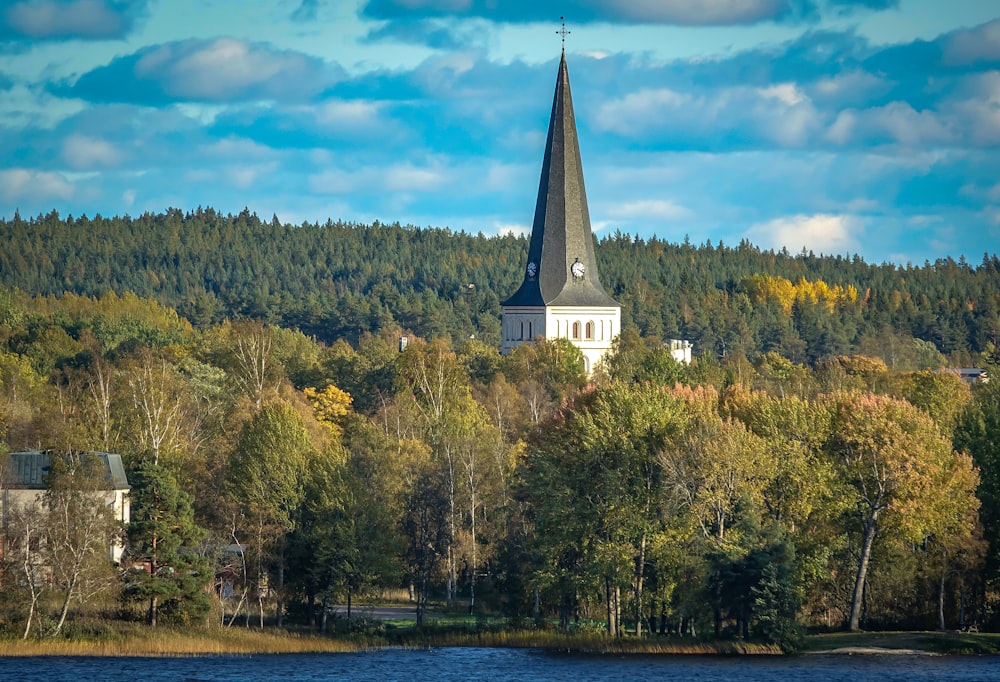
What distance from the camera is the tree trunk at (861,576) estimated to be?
210 ft

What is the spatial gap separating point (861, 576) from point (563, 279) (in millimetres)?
69144

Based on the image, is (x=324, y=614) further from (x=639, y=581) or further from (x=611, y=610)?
(x=639, y=581)

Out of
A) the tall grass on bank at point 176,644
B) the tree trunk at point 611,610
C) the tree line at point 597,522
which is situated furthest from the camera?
the tree trunk at point 611,610

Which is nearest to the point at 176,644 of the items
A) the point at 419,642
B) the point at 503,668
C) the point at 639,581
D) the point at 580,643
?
the point at 419,642

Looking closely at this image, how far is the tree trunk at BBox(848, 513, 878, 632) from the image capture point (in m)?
63.9

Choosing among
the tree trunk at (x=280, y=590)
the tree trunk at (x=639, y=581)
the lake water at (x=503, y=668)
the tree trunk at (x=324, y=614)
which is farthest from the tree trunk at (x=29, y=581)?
the tree trunk at (x=639, y=581)

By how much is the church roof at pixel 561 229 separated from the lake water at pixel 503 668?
6838 cm

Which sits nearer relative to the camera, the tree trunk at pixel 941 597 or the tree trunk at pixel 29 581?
the tree trunk at pixel 29 581

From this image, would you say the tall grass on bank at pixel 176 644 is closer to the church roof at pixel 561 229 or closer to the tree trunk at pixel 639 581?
the tree trunk at pixel 639 581

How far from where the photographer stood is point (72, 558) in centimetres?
5934

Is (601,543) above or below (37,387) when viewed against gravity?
below

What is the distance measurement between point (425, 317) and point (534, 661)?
12429 cm

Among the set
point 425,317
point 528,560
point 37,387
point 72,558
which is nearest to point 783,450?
point 528,560

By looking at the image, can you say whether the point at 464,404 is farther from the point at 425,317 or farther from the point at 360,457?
the point at 425,317
